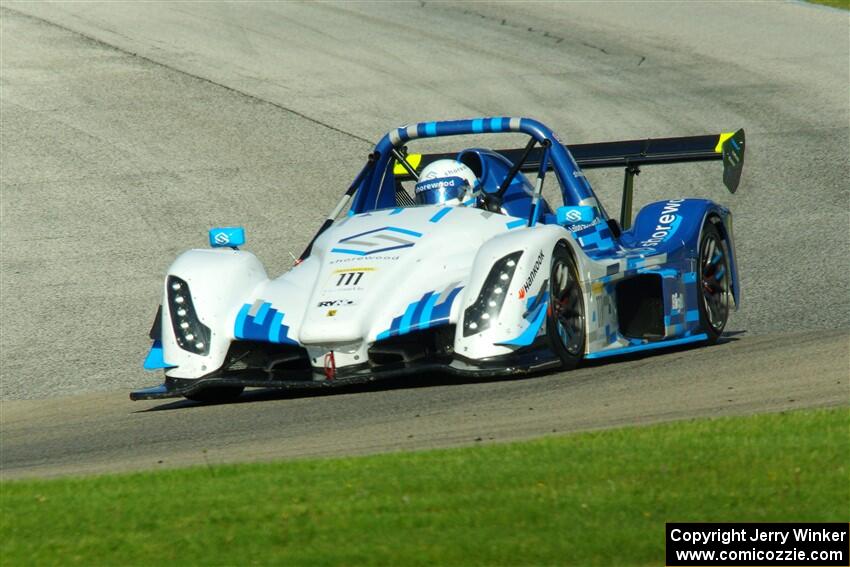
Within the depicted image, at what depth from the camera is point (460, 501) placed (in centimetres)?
560

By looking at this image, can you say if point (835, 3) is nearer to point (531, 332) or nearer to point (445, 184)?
point (445, 184)

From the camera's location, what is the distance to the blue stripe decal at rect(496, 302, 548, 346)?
8.25 meters

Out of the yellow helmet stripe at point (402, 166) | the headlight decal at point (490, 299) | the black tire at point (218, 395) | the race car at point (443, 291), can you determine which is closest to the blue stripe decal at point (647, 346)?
the race car at point (443, 291)

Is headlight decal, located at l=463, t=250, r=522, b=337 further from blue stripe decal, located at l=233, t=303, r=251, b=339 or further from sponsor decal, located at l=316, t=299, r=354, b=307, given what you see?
blue stripe decal, located at l=233, t=303, r=251, b=339

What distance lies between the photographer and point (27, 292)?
46.1 feet

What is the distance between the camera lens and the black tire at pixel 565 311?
28.0 feet

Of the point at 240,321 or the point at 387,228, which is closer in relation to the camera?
the point at 240,321

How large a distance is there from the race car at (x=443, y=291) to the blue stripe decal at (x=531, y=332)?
0.01 meters

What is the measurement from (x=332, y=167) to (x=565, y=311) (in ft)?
31.9

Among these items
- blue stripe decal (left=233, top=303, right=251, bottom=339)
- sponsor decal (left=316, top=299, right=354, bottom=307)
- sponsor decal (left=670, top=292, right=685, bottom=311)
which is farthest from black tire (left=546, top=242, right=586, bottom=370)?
blue stripe decal (left=233, top=303, right=251, bottom=339)

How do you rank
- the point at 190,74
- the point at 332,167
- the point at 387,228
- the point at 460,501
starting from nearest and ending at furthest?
the point at 460,501
the point at 387,228
the point at 332,167
the point at 190,74

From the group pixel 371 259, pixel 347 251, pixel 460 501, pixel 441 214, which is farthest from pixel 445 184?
pixel 460 501

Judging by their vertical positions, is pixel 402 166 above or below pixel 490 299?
above

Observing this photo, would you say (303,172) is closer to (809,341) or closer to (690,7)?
(809,341)
